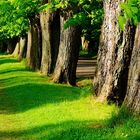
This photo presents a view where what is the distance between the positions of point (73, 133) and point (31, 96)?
23.5 feet

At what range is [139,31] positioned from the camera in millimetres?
10547

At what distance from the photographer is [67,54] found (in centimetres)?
→ 2128

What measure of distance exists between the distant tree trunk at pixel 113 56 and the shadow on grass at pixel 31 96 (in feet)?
7.27

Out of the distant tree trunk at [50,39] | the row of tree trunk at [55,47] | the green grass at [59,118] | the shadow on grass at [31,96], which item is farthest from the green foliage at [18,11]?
the green grass at [59,118]

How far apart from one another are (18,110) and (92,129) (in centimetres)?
476

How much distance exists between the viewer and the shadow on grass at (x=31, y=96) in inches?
611

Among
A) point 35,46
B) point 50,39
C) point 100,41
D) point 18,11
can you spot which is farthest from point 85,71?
point 100,41

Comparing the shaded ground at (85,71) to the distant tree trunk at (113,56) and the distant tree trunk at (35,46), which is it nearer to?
the distant tree trunk at (35,46)

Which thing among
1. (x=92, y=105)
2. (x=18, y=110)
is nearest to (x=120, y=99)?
(x=92, y=105)

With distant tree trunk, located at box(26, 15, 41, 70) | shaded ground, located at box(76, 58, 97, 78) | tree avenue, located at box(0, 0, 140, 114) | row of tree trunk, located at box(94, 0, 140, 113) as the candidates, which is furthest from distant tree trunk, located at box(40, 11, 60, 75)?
row of tree trunk, located at box(94, 0, 140, 113)

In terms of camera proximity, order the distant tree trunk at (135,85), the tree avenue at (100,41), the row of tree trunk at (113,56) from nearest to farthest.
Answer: the distant tree trunk at (135,85), the tree avenue at (100,41), the row of tree trunk at (113,56)

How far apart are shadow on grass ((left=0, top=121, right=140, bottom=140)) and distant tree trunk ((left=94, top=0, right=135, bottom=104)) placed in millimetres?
2314

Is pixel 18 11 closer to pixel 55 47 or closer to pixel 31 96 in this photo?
pixel 55 47

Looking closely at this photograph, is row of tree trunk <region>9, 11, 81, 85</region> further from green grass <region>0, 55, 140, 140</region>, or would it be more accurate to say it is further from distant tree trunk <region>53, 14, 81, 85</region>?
green grass <region>0, 55, 140, 140</region>
